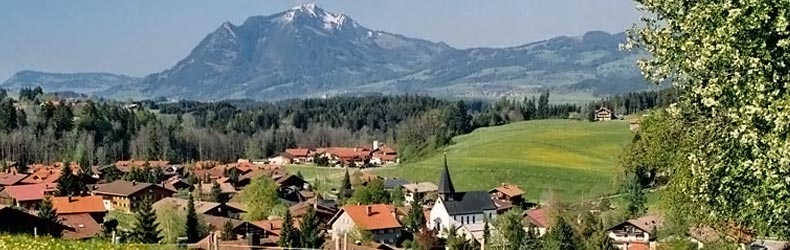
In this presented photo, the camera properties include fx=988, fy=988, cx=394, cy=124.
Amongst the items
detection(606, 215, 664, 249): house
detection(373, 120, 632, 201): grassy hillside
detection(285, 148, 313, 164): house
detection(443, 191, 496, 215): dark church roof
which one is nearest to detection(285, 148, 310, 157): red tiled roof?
detection(285, 148, 313, 164): house

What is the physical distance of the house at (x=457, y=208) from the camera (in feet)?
303

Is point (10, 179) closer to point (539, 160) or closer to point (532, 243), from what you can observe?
point (539, 160)

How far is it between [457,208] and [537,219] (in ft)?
37.8

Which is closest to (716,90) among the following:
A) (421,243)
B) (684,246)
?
(684,246)

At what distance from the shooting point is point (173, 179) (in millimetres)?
124562

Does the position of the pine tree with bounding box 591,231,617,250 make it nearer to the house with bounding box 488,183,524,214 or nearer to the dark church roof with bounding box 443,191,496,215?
the dark church roof with bounding box 443,191,496,215

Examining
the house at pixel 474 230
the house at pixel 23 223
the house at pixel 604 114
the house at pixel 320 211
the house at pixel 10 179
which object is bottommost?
the house at pixel 474 230

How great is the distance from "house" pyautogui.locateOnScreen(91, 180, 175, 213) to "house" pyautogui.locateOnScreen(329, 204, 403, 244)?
88.1 feet

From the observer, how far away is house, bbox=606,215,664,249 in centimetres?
6794

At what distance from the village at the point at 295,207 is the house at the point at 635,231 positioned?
7cm

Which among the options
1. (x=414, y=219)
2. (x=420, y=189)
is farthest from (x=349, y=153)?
(x=414, y=219)

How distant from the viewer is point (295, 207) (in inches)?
3671

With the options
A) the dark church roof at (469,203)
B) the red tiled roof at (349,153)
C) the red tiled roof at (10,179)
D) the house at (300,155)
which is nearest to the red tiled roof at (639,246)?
the dark church roof at (469,203)

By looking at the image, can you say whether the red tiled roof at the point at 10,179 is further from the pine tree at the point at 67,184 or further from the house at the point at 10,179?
the pine tree at the point at 67,184
